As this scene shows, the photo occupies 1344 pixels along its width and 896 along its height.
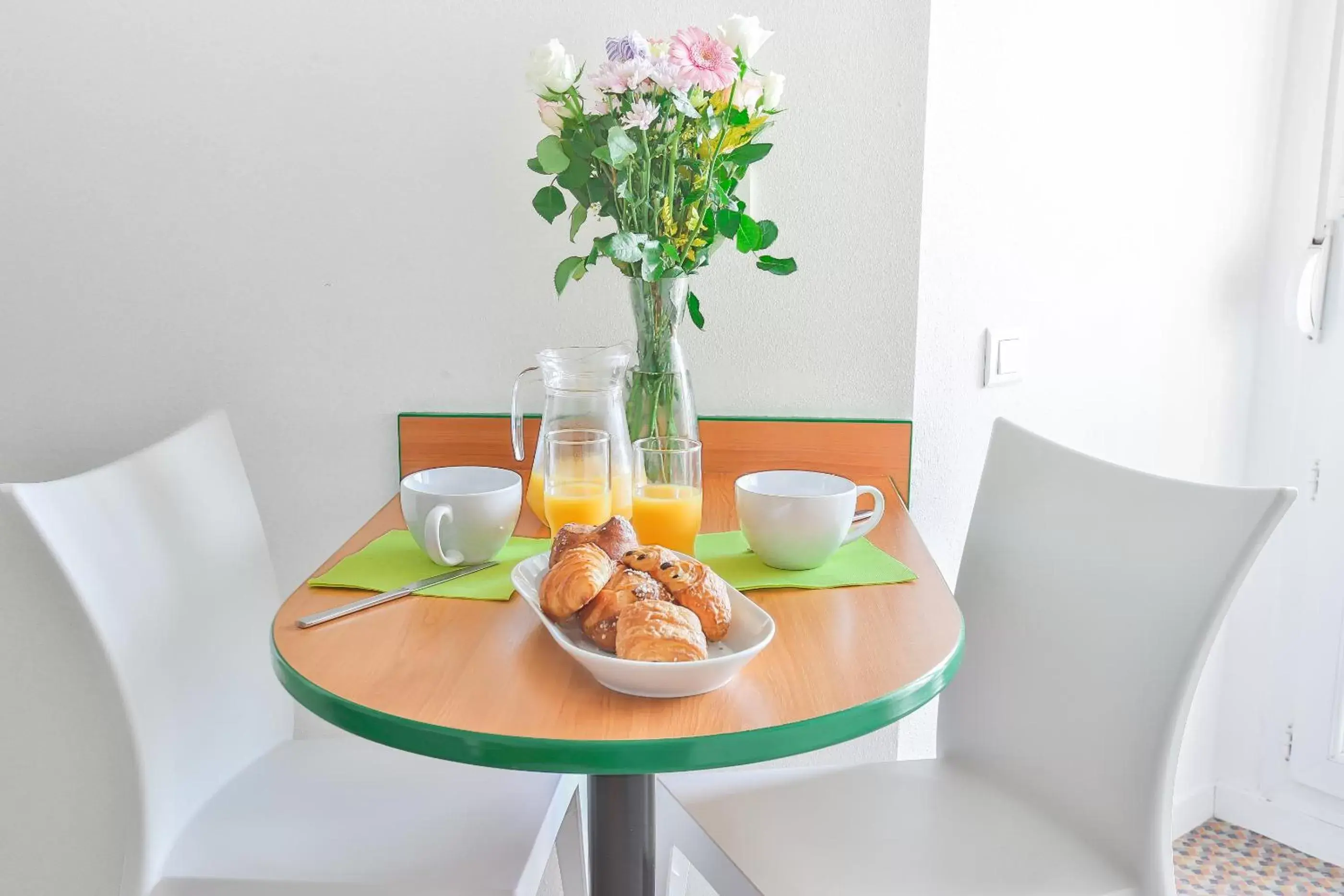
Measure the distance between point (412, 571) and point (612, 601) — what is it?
1.09 ft

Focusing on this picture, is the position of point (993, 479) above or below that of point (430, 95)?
below

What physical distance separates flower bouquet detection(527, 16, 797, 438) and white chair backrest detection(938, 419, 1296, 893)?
0.43 m

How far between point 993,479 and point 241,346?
3.74ft

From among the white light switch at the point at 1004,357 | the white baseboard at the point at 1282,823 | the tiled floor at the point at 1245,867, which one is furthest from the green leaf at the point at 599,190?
the white baseboard at the point at 1282,823

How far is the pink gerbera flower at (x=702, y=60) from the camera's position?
1146mm

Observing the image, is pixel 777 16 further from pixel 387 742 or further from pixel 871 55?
pixel 387 742

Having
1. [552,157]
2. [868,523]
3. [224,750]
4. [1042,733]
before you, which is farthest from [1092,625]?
[224,750]

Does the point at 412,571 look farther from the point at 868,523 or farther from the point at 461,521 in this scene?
the point at 868,523

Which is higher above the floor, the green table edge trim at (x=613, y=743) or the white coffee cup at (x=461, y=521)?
the white coffee cup at (x=461, y=521)

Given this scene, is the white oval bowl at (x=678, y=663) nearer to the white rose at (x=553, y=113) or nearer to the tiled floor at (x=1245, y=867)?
the white rose at (x=553, y=113)

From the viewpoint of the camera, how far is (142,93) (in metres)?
1.62

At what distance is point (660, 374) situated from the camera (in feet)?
4.15

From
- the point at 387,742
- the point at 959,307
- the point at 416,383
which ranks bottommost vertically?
the point at 387,742

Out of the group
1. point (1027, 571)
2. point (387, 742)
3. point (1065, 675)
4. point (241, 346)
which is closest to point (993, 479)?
point (1027, 571)
